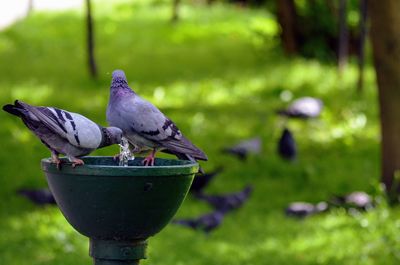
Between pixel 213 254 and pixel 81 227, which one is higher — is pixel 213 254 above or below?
below

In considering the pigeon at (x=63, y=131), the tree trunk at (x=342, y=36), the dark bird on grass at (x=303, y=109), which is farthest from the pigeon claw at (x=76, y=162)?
the tree trunk at (x=342, y=36)

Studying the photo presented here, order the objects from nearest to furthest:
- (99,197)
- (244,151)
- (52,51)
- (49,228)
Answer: (99,197), (49,228), (244,151), (52,51)

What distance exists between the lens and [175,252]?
8258mm

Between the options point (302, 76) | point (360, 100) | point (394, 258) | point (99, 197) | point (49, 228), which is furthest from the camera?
point (302, 76)

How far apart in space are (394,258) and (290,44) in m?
8.74

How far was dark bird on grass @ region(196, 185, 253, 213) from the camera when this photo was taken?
9867 mm

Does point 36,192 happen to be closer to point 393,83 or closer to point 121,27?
point 393,83

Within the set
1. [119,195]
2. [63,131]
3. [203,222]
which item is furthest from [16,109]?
[203,222]

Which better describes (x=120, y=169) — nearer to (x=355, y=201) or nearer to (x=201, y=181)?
(x=355, y=201)

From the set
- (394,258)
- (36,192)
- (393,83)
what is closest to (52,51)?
(36,192)

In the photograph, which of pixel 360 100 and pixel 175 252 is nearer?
pixel 175 252

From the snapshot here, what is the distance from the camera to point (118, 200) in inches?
170

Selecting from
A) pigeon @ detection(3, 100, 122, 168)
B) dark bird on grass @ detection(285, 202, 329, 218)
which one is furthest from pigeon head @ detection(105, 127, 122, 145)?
dark bird on grass @ detection(285, 202, 329, 218)

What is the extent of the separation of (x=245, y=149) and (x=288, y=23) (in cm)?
524
